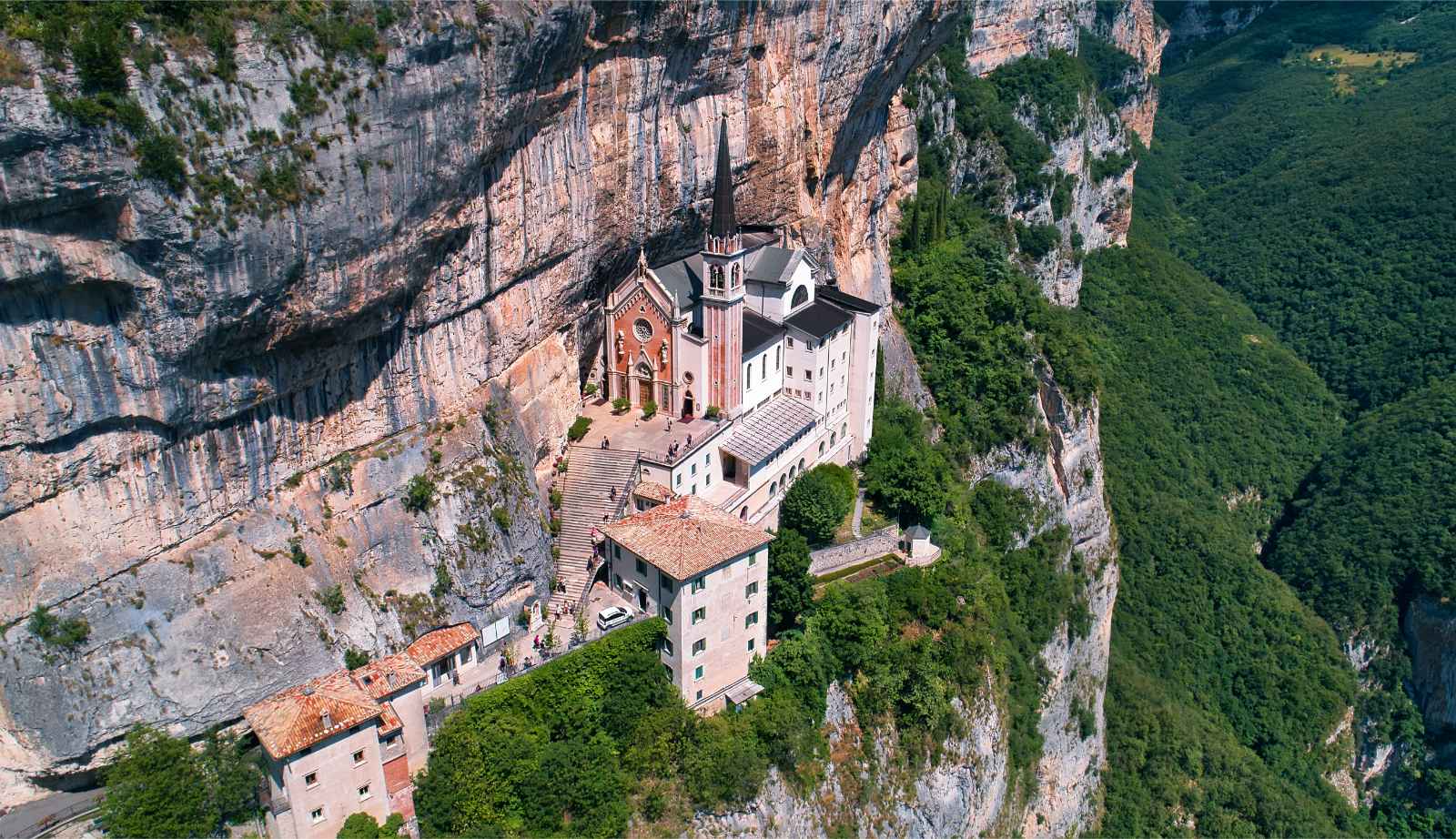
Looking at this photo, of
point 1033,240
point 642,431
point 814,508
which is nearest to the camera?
point 642,431

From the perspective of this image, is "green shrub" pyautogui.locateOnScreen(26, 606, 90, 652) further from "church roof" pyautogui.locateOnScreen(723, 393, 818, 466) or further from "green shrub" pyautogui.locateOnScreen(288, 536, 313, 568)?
"church roof" pyautogui.locateOnScreen(723, 393, 818, 466)

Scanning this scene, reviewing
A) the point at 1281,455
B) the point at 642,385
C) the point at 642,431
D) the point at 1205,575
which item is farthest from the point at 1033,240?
the point at 642,431

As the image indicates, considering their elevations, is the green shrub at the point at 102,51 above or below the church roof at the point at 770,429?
above

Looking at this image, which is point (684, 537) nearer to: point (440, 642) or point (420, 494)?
point (440, 642)

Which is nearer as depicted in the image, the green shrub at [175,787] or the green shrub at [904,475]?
the green shrub at [175,787]

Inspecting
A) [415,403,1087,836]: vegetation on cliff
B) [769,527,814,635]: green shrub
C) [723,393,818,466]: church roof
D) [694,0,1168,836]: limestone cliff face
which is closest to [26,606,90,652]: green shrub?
[415,403,1087,836]: vegetation on cliff

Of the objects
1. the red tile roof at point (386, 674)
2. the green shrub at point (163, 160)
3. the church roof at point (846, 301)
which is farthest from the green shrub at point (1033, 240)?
the green shrub at point (163, 160)

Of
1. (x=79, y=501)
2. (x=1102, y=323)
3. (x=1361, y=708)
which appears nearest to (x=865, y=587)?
(x=79, y=501)

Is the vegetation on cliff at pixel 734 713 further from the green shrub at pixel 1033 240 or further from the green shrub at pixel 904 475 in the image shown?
the green shrub at pixel 1033 240
